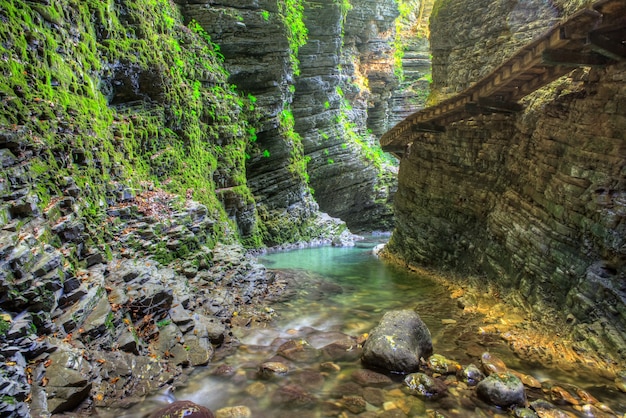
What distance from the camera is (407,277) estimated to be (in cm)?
1477

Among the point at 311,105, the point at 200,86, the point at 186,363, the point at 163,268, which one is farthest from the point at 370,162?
the point at 186,363

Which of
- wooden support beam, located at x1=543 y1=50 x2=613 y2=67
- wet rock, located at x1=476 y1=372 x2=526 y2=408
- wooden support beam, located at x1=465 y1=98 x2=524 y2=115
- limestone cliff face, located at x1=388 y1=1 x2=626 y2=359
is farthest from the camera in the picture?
wooden support beam, located at x1=465 y1=98 x2=524 y2=115

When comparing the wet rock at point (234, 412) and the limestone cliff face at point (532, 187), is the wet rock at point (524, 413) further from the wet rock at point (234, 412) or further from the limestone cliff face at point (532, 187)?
the wet rock at point (234, 412)

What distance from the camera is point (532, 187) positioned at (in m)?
9.62

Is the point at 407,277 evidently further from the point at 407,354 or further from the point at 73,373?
the point at 73,373

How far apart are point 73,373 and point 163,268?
4312mm

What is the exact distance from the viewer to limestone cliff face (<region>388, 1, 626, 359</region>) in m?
6.94

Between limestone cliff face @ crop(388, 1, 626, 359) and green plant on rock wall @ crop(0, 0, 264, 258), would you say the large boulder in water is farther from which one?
green plant on rock wall @ crop(0, 0, 264, 258)

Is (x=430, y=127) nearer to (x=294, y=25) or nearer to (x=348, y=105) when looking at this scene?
(x=294, y=25)

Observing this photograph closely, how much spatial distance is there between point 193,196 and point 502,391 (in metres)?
12.2

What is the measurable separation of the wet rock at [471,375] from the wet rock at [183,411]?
3.93 m

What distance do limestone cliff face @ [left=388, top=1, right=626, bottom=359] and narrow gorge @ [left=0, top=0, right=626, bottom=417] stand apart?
44 millimetres

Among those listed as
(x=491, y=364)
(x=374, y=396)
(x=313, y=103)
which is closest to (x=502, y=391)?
(x=491, y=364)

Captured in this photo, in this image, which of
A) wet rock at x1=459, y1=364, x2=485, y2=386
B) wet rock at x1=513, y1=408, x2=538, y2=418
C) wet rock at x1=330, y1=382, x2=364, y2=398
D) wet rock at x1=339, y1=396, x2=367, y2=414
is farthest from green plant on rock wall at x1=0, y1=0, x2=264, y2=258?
wet rock at x1=513, y1=408, x2=538, y2=418
